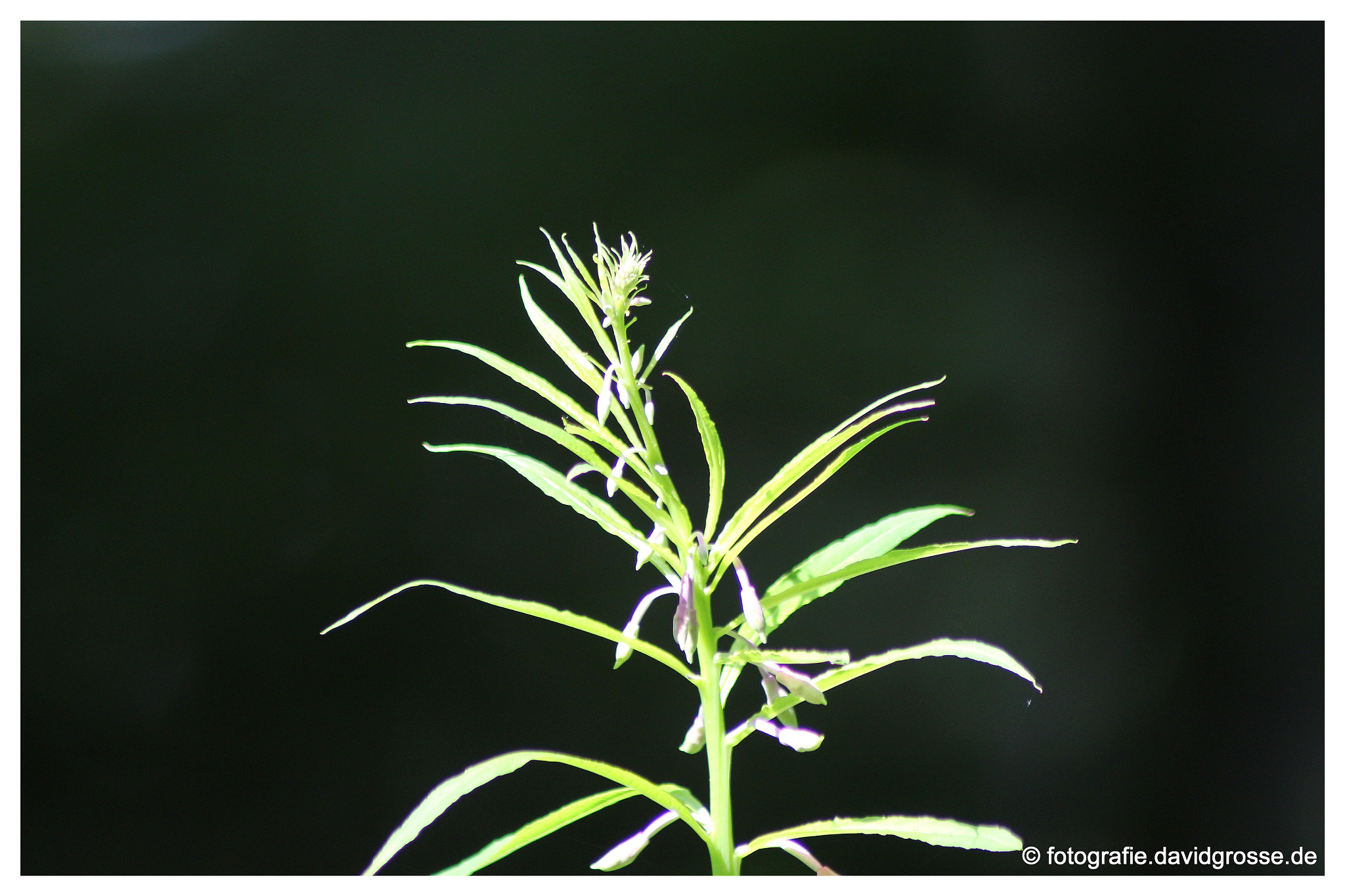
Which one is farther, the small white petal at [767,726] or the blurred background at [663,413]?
the blurred background at [663,413]

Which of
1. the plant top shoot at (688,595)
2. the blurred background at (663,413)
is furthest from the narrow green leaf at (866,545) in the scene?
the blurred background at (663,413)

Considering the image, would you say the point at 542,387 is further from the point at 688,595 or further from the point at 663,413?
the point at 663,413

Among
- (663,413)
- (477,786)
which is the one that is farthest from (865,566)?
(663,413)

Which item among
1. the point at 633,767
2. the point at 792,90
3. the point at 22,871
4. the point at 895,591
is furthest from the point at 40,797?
the point at 792,90

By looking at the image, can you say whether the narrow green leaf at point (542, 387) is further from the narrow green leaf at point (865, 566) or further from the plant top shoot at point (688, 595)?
the narrow green leaf at point (865, 566)

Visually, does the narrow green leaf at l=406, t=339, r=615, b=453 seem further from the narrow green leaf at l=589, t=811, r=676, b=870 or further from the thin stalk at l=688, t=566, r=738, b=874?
the narrow green leaf at l=589, t=811, r=676, b=870

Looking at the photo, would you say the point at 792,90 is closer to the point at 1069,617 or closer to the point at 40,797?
the point at 1069,617
